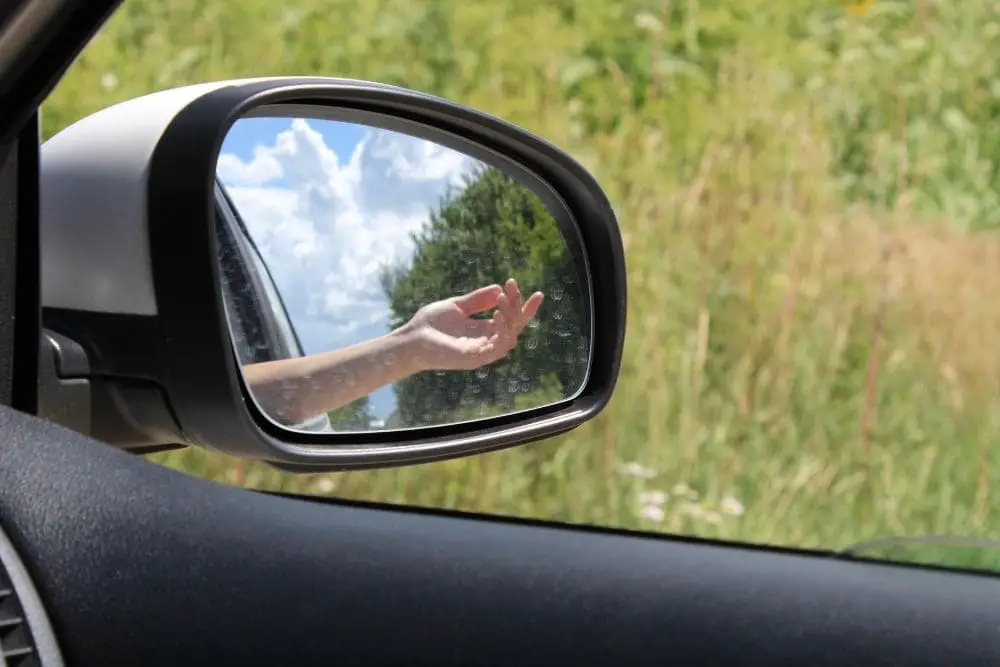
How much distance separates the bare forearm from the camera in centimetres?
139

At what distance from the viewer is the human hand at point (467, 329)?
152 centimetres

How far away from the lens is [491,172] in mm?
1806

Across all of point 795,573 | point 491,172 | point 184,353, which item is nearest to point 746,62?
point 491,172

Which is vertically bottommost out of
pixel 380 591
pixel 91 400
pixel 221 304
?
pixel 380 591

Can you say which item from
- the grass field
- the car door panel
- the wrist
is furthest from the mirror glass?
the grass field

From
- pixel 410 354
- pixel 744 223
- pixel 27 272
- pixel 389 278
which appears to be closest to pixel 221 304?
pixel 27 272

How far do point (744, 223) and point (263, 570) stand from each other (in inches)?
108

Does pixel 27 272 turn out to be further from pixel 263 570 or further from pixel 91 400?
pixel 263 570

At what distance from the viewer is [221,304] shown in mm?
1233

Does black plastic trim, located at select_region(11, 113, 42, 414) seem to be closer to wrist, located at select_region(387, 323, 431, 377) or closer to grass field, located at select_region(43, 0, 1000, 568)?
wrist, located at select_region(387, 323, 431, 377)

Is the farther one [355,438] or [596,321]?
[596,321]

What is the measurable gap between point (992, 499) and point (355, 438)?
6.85 feet

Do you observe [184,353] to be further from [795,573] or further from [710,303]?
[710,303]

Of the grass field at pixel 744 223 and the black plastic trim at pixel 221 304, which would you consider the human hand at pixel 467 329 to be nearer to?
the black plastic trim at pixel 221 304
